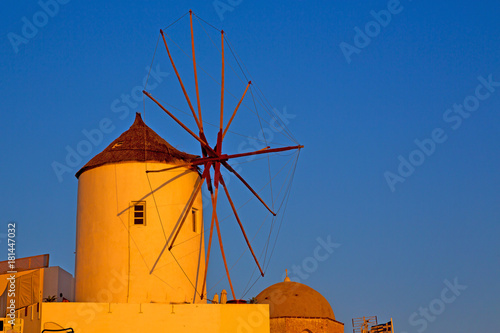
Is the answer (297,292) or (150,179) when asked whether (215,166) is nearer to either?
(150,179)

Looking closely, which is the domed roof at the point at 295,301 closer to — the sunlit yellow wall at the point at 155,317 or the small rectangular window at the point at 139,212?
the sunlit yellow wall at the point at 155,317

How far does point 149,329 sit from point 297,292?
18.3 m

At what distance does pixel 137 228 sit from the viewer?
88.9ft

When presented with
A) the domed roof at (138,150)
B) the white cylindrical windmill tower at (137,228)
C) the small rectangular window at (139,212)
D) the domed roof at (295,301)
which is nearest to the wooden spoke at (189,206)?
the white cylindrical windmill tower at (137,228)

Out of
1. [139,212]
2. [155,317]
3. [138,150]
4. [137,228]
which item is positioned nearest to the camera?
[155,317]

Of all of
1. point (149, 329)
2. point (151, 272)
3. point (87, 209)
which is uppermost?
point (87, 209)

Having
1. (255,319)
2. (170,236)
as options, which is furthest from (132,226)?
(255,319)

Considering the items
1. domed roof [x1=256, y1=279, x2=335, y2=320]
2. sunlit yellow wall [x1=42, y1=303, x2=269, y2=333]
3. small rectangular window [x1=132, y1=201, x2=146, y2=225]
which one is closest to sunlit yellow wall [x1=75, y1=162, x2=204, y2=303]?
small rectangular window [x1=132, y1=201, x2=146, y2=225]

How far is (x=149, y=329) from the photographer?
84.2ft

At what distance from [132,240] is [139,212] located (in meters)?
1.07

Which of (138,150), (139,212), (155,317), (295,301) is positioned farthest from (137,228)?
(295,301)

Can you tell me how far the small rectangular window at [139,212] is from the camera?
89.6 ft

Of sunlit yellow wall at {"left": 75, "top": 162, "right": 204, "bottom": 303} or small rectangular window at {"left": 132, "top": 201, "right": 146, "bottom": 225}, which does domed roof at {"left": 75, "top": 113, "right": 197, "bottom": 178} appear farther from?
small rectangular window at {"left": 132, "top": 201, "right": 146, "bottom": 225}

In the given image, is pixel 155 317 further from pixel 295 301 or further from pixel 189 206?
pixel 295 301
